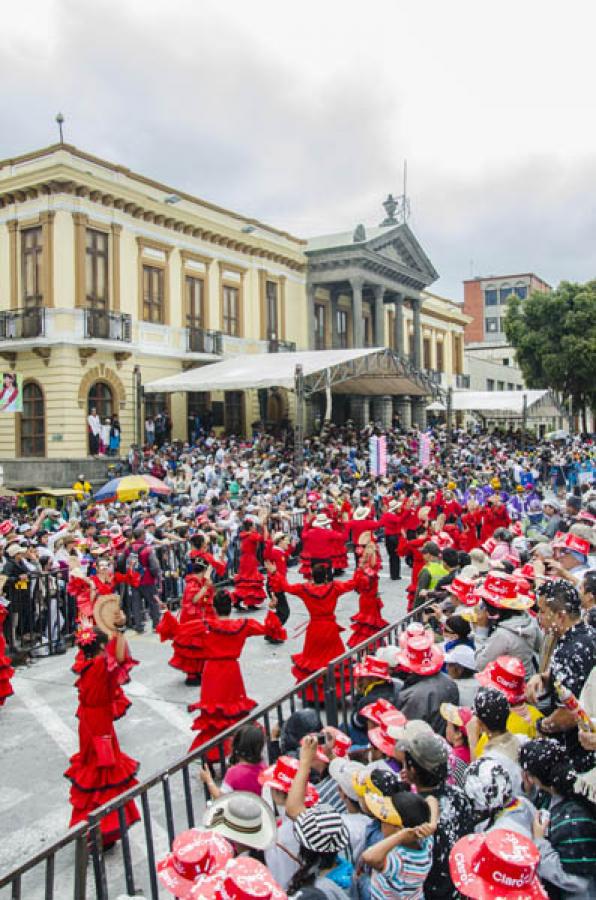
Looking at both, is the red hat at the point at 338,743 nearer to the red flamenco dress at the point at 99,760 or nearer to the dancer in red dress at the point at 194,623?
the red flamenco dress at the point at 99,760

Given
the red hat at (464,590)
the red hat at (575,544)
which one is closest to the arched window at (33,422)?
the red hat at (464,590)

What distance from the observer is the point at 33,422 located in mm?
23484

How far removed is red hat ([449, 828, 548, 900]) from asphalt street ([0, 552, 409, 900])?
2.06 meters

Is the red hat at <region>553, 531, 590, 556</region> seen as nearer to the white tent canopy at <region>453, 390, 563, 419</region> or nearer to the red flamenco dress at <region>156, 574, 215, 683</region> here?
the red flamenco dress at <region>156, 574, 215, 683</region>

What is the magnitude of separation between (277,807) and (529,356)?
37459 mm

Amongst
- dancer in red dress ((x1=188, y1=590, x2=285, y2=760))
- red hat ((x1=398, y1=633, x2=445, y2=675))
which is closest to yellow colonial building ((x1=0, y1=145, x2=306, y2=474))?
dancer in red dress ((x1=188, y1=590, x2=285, y2=760))

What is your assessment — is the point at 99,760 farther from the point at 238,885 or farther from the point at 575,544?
the point at 575,544

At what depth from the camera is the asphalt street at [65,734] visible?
505 centimetres

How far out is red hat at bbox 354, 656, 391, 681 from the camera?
5121 millimetres

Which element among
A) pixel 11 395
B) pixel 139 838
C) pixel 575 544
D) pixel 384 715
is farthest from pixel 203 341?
pixel 384 715

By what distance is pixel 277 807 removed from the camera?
11.9 ft

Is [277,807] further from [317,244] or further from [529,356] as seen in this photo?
[529,356]

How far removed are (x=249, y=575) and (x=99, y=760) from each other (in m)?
6.24

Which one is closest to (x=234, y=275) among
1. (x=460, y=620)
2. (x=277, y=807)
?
(x=460, y=620)
